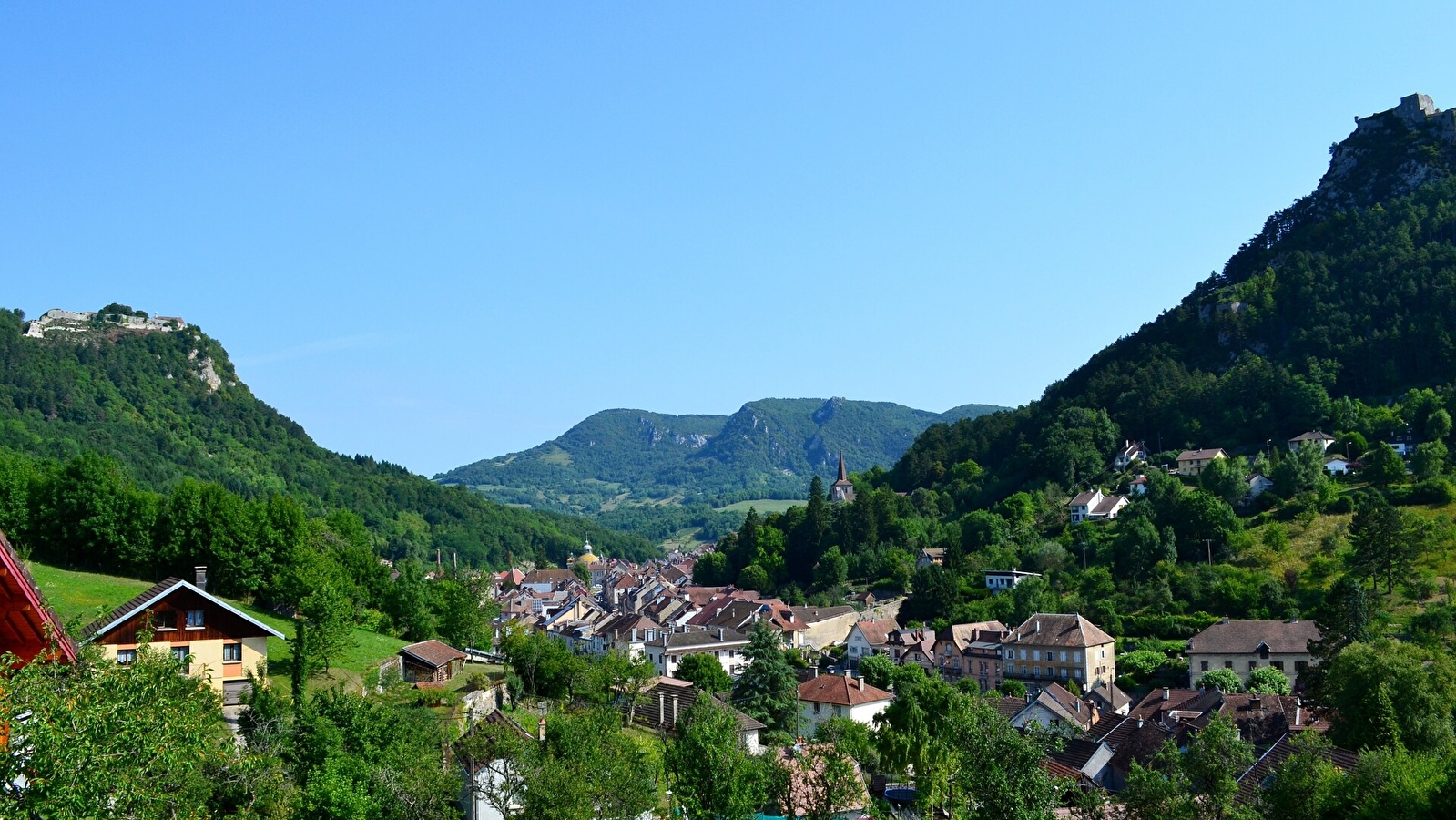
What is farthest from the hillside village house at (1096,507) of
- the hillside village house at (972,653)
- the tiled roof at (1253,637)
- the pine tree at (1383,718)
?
the pine tree at (1383,718)

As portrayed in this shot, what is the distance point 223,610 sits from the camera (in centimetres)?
3219

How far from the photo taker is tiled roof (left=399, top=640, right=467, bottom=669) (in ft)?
139

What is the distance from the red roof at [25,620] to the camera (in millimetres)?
6660

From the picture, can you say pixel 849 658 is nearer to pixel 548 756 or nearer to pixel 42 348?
pixel 548 756

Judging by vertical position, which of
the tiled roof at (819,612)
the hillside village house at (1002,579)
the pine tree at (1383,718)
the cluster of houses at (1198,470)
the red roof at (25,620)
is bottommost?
the pine tree at (1383,718)

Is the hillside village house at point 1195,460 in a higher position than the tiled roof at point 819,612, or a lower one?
higher

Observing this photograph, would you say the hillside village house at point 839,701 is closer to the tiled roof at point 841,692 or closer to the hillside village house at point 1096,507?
the tiled roof at point 841,692

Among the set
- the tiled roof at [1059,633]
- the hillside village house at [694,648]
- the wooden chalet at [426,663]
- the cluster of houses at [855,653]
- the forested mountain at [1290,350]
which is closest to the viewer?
the cluster of houses at [855,653]

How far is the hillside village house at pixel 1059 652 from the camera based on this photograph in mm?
63656

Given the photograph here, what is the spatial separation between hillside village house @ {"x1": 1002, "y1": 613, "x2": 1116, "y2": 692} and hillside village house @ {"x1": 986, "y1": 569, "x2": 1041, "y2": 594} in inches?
640

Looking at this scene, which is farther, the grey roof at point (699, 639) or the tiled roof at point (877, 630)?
the tiled roof at point (877, 630)

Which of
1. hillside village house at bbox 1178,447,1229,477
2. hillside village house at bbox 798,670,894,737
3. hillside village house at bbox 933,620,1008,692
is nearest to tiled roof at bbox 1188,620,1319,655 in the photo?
hillside village house at bbox 933,620,1008,692

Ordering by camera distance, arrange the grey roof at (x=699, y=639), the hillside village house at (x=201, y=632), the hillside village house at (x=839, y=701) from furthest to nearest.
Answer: the grey roof at (x=699, y=639), the hillside village house at (x=839, y=701), the hillside village house at (x=201, y=632)

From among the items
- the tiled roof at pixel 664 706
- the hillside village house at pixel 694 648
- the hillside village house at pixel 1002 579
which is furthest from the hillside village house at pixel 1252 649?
Answer: the hillside village house at pixel 694 648
